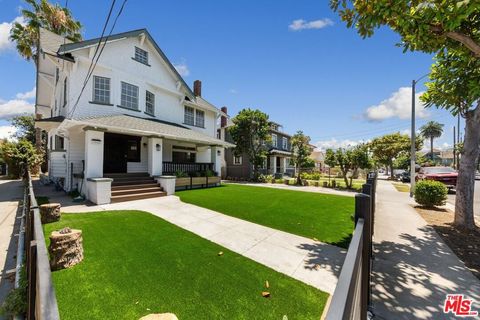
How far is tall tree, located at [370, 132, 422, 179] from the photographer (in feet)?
102

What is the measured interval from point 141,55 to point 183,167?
837 cm

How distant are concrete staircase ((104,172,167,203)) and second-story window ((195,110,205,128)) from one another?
8169 mm

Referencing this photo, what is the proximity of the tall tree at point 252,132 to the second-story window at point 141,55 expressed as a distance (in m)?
9.99

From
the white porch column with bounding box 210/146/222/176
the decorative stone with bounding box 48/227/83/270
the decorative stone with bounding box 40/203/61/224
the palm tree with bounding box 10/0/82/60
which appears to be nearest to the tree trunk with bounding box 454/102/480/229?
the decorative stone with bounding box 48/227/83/270

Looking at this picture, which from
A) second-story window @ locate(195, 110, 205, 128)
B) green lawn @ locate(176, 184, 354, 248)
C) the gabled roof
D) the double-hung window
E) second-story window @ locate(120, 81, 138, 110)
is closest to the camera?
green lawn @ locate(176, 184, 354, 248)

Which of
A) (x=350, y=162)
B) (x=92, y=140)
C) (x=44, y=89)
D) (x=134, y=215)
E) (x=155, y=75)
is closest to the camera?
(x=134, y=215)

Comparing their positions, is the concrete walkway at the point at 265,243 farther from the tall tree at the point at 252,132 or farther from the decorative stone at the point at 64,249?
the tall tree at the point at 252,132

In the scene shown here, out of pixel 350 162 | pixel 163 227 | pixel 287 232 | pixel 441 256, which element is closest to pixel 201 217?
pixel 163 227

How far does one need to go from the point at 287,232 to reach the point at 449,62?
6.26 m

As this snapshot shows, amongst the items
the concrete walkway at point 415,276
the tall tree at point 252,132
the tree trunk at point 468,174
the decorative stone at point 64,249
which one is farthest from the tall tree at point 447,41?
the tall tree at point 252,132

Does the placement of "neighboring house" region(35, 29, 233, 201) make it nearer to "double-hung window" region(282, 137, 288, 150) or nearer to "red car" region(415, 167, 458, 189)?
"red car" region(415, 167, 458, 189)

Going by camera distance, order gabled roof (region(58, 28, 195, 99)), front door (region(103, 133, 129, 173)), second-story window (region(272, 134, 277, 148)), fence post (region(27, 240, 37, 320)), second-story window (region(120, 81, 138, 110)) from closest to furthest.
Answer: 1. fence post (region(27, 240, 37, 320))
2. gabled roof (region(58, 28, 195, 99))
3. front door (region(103, 133, 129, 173))
4. second-story window (region(120, 81, 138, 110))
5. second-story window (region(272, 134, 277, 148))

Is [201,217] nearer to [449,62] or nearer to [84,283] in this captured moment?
[84,283]

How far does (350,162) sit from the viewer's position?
1650cm
